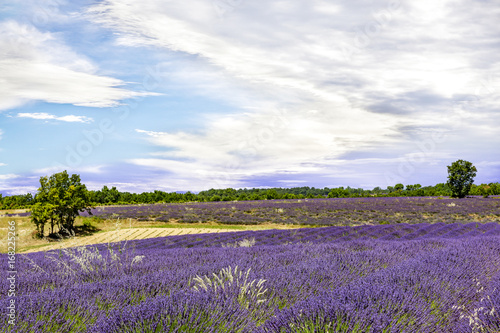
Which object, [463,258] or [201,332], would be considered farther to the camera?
[463,258]

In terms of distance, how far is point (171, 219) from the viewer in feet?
66.4

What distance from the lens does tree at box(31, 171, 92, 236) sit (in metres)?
14.8

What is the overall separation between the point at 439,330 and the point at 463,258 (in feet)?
6.77

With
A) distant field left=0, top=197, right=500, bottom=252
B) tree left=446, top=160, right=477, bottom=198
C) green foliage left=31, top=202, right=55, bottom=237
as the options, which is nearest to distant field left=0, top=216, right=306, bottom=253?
distant field left=0, top=197, right=500, bottom=252

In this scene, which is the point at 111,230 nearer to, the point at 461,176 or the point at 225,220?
the point at 225,220

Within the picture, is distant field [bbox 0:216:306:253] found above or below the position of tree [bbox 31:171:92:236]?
below

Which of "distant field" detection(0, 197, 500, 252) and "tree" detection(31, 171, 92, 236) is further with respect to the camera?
"distant field" detection(0, 197, 500, 252)

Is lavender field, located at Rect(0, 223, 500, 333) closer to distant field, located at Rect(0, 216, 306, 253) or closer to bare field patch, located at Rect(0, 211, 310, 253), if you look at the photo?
distant field, located at Rect(0, 216, 306, 253)

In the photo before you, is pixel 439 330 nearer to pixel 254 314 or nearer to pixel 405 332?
pixel 405 332

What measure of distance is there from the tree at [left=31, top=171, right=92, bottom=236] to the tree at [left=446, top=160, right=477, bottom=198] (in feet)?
128

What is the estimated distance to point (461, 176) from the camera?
132 feet

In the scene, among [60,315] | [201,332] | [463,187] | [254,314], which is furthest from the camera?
[463,187]

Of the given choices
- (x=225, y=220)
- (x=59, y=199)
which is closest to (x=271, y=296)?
(x=59, y=199)

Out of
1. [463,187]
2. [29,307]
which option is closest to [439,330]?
[29,307]
